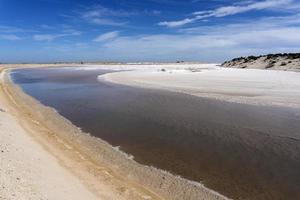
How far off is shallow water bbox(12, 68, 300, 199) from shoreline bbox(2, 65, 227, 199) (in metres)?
0.41

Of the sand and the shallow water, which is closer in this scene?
the sand

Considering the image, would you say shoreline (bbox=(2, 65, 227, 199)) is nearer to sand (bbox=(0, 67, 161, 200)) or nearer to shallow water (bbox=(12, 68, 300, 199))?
sand (bbox=(0, 67, 161, 200))

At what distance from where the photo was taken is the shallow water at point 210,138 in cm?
969

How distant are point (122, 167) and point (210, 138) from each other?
4060mm

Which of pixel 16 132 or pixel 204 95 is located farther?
pixel 204 95

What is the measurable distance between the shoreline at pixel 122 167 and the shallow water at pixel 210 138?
1.34ft

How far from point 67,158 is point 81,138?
287 cm

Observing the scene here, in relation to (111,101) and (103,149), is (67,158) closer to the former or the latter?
(103,149)

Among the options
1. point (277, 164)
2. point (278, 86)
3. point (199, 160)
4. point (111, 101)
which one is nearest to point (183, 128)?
point (199, 160)

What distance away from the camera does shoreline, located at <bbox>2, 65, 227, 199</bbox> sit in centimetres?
901

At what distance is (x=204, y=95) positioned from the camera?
77.0 ft

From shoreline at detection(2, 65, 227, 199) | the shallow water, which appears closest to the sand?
shoreline at detection(2, 65, 227, 199)

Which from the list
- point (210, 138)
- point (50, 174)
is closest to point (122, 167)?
point (50, 174)

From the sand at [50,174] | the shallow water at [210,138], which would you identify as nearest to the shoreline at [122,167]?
the sand at [50,174]
